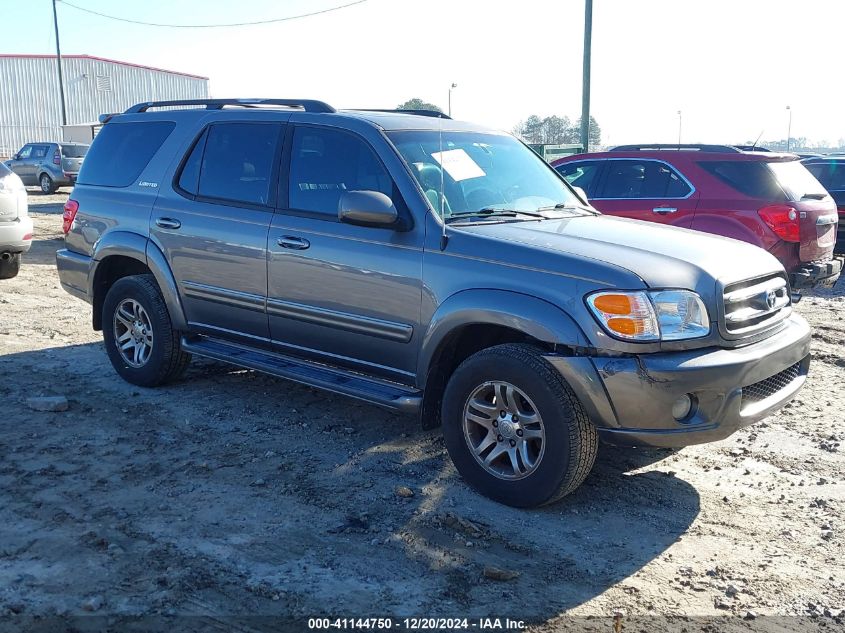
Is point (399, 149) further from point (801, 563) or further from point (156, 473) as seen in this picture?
point (801, 563)

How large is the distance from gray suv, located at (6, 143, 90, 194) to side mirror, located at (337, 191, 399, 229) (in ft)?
73.3

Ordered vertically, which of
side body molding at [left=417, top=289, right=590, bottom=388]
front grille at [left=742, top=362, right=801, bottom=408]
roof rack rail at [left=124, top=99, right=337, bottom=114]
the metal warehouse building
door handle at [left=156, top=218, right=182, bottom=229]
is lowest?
front grille at [left=742, top=362, right=801, bottom=408]

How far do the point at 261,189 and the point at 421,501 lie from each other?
2273 mm

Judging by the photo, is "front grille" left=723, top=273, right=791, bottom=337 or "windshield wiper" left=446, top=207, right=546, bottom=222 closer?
"front grille" left=723, top=273, right=791, bottom=337

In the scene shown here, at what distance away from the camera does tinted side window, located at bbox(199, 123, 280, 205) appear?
17.6 feet

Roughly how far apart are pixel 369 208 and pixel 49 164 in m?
23.5

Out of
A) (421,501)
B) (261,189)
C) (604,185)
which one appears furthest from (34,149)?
(421,501)

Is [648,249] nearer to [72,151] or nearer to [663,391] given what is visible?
[663,391]

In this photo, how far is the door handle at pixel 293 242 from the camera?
501cm

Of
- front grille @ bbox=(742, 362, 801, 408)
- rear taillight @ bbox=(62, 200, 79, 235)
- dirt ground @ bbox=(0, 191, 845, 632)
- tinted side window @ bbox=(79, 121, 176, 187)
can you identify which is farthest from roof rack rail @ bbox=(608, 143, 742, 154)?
rear taillight @ bbox=(62, 200, 79, 235)

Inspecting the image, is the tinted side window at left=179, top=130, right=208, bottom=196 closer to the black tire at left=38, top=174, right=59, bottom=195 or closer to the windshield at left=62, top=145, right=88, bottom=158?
the windshield at left=62, top=145, right=88, bottom=158

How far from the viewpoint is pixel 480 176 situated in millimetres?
5027

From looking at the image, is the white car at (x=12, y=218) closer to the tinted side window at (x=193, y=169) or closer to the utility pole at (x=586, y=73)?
the tinted side window at (x=193, y=169)

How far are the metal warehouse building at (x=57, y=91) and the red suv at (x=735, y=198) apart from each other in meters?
42.3
